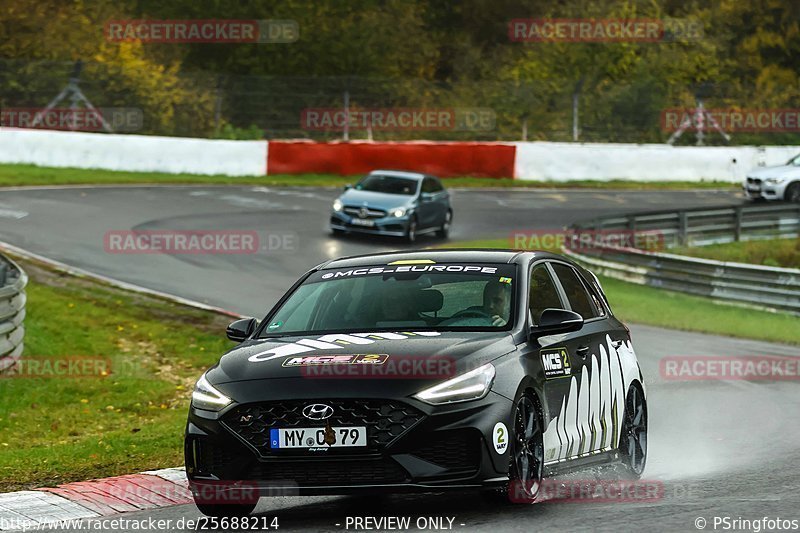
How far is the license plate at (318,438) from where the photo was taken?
288 inches

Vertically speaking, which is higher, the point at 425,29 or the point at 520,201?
the point at 425,29

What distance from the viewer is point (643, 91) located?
49.1 metres

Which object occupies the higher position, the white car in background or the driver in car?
the driver in car

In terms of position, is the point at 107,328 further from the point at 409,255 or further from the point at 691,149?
the point at 691,149

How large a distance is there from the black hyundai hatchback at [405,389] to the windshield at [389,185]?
21.0 meters

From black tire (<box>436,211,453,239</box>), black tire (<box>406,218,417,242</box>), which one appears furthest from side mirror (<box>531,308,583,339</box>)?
black tire (<box>436,211,453,239</box>)

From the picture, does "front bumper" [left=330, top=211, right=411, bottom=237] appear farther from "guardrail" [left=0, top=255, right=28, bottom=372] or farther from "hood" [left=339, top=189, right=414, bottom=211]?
"guardrail" [left=0, top=255, right=28, bottom=372]

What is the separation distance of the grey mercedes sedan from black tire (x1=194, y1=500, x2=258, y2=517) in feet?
69.3

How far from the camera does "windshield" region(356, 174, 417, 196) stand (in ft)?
99.1

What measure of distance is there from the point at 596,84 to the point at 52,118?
16770 mm

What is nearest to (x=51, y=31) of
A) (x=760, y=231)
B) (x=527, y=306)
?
(x=760, y=231)

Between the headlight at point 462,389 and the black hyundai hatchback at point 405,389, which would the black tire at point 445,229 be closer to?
the black hyundai hatchback at point 405,389

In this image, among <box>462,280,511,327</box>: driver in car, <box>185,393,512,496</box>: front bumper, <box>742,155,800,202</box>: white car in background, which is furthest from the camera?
<box>742,155,800,202</box>: white car in background

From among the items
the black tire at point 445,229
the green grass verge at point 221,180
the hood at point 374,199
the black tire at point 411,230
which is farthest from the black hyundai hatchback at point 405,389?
the green grass verge at point 221,180
